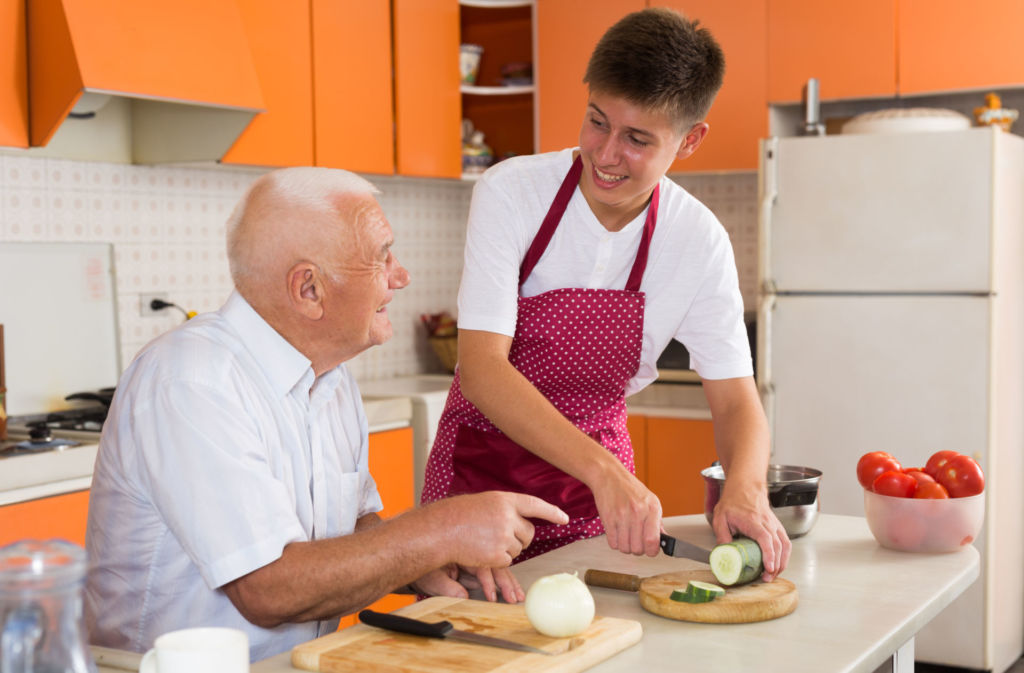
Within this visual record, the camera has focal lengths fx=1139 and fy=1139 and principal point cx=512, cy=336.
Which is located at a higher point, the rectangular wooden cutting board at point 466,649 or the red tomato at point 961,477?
the red tomato at point 961,477

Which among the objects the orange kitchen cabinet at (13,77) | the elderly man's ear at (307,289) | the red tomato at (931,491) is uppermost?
the orange kitchen cabinet at (13,77)

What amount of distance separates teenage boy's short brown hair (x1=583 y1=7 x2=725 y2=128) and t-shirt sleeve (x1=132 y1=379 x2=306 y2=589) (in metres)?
0.73

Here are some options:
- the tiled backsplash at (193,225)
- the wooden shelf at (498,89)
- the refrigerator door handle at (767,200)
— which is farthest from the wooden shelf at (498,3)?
the refrigerator door handle at (767,200)

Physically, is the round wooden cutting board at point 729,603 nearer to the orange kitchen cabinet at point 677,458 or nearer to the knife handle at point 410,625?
the knife handle at point 410,625

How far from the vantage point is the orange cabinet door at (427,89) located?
3.89 metres

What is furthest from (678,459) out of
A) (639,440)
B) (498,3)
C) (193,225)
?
(498,3)

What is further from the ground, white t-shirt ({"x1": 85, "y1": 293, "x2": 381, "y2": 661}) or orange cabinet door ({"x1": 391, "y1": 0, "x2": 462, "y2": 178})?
orange cabinet door ({"x1": 391, "y1": 0, "x2": 462, "y2": 178})

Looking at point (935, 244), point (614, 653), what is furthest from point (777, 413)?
point (614, 653)

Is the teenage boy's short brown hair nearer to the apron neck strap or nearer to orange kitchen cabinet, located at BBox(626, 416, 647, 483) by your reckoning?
the apron neck strap

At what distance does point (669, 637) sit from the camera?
4.19 feet

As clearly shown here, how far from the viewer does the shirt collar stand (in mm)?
1511

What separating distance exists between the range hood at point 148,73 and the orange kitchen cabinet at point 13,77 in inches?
0.7

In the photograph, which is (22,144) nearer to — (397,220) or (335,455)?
(335,455)

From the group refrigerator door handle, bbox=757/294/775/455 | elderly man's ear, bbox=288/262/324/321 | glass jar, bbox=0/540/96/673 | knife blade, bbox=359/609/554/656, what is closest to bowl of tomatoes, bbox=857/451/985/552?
knife blade, bbox=359/609/554/656
